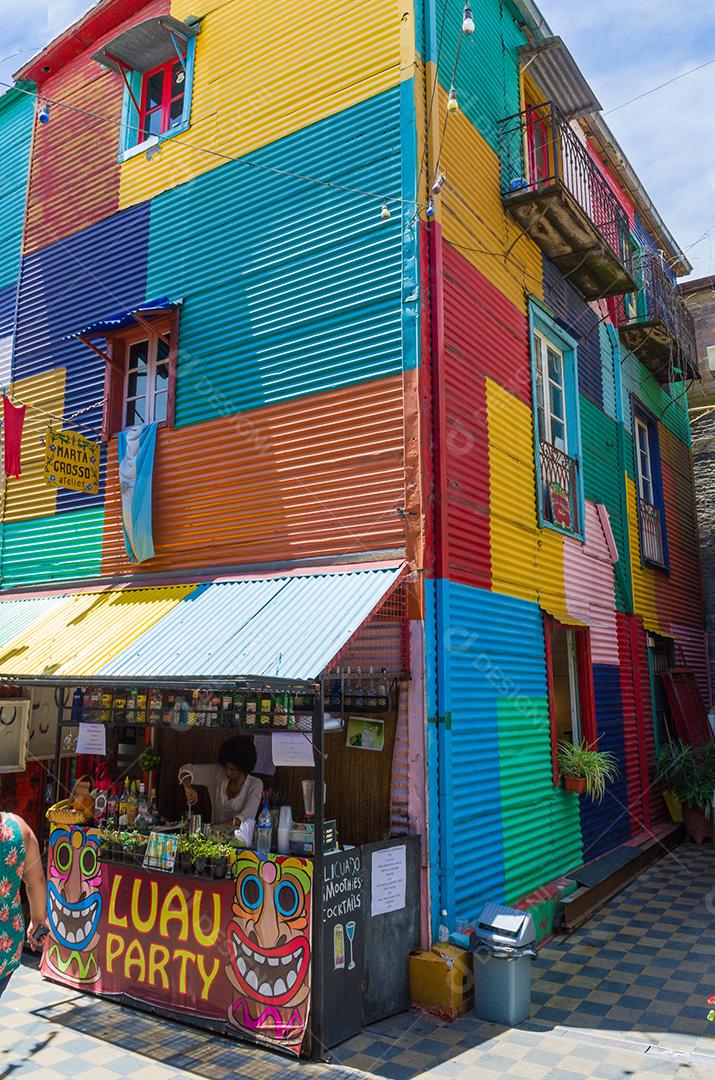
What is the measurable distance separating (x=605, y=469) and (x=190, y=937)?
8733mm

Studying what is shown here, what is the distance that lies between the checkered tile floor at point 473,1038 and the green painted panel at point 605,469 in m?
5.92

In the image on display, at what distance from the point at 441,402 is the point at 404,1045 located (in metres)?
5.21

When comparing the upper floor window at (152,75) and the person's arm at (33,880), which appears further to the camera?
the upper floor window at (152,75)

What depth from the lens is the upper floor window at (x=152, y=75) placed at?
10.2m

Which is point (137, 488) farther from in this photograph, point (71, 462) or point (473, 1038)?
point (473, 1038)

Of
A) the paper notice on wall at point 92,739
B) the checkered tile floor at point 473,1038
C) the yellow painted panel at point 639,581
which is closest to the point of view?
the checkered tile floor at point 473,1038

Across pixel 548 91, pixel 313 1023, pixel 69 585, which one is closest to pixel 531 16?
pixel 548 91

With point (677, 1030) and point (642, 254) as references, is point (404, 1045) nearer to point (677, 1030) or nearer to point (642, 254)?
point (677, 1030)

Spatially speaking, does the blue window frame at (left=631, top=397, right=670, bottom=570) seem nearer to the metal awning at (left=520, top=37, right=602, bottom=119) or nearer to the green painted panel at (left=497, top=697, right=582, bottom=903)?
the metal awning at (left=520, top=37, right=602, bottom=119)

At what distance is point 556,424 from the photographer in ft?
35.8

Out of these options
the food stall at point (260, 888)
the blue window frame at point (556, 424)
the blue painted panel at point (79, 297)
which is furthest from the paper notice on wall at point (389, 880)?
the blue painted panel at point (79, 297)

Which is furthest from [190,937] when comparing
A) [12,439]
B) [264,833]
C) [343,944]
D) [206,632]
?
[12,439]

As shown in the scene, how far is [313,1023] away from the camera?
562cm

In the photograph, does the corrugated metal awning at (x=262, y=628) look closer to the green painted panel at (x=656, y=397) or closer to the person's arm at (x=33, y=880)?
the person's arm at (x=33, y=880)
